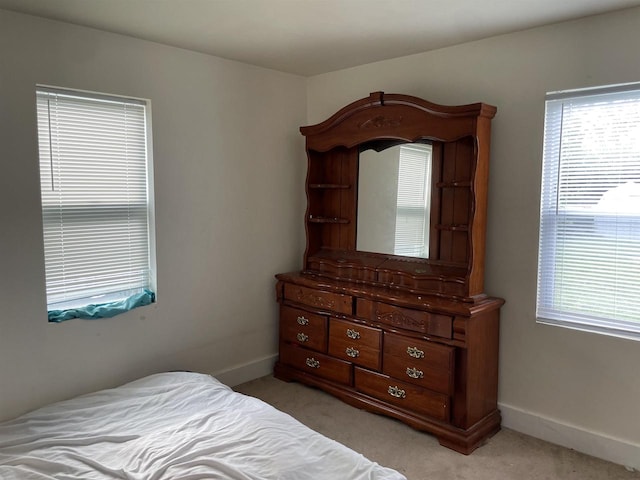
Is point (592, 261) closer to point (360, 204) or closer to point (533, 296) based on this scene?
point (533, 296)

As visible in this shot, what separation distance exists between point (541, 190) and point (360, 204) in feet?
4.18

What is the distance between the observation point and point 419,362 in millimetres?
2975

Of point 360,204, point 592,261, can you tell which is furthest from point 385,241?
point 592,261

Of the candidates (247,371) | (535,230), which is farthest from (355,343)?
(535,230)

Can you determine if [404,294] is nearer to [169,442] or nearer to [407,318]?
[407,318]

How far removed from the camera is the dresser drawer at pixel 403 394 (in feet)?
9.53

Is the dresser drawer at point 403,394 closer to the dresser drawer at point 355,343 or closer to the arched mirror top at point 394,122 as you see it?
the dresser drawer at point 355,343

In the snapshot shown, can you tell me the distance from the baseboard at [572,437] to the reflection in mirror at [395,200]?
1153 mm

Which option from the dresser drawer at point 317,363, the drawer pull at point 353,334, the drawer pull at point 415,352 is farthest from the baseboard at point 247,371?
the drawer pull at point 415,352

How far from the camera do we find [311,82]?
4.08 meters

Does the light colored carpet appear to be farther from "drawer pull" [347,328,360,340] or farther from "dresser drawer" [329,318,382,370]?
"drawer pull" [347,328,360,340]

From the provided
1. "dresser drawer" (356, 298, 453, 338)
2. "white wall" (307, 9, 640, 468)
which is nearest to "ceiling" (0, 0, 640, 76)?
"white wall" (307, 9, 640, 468)

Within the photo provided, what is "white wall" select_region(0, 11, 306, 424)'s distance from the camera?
263 cm

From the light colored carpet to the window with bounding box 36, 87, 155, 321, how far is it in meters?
1.38
